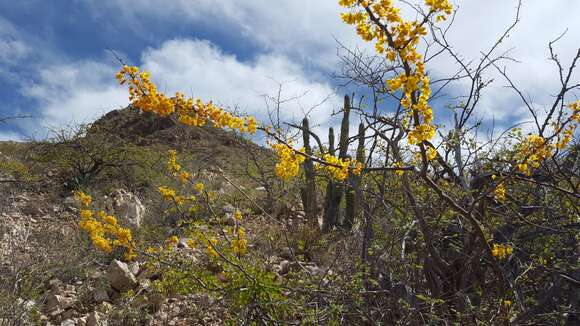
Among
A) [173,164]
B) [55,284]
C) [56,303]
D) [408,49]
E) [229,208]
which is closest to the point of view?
[408,49]

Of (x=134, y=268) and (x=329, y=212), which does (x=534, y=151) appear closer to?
(x=134, y=268)

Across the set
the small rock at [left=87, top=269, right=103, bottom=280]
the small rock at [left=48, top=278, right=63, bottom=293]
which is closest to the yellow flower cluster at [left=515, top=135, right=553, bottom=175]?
the small rock at [left=87, top=269, right=103, bottom=280]

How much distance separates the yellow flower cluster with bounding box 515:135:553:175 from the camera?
2.81 metres

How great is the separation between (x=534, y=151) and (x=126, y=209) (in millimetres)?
6118

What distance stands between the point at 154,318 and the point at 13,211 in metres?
4.49

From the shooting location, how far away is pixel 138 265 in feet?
16.4

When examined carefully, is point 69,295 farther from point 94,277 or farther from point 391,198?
point 391,198

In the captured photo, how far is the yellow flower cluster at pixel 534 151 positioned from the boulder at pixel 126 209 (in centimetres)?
542

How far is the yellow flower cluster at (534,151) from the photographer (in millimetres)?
2807

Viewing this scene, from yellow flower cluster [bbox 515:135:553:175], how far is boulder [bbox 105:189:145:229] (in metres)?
5.42

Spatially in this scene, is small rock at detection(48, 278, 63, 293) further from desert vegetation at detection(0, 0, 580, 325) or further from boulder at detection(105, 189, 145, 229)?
boulder at detection(105, 189, 145, 229)

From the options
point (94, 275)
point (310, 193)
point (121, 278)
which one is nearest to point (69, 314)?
point (121, 278)

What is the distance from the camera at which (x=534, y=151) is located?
2.93 meters

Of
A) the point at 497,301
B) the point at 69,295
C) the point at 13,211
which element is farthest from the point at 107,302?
the point at 13,211
